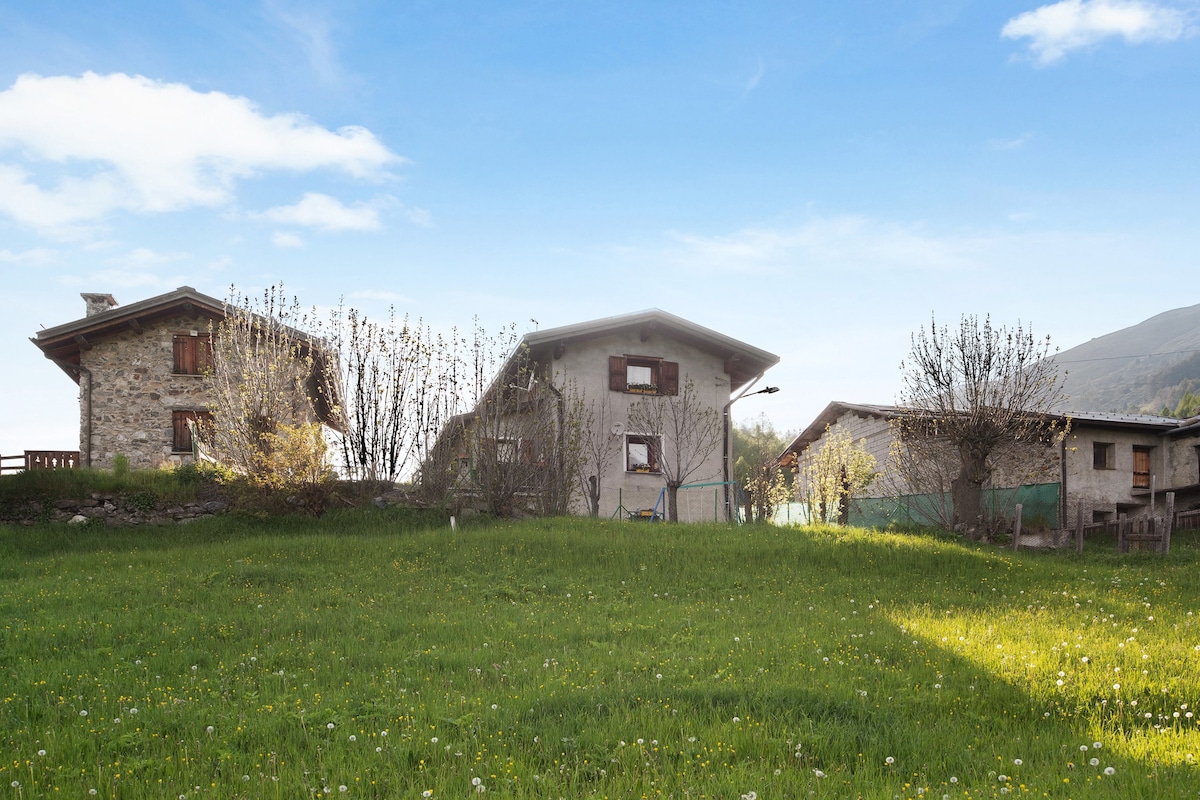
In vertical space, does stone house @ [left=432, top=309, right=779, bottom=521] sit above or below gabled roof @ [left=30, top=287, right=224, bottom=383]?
below

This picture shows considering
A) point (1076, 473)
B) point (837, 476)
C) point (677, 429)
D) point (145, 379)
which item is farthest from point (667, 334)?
point (145, 379)

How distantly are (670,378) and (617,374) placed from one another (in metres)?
2.03

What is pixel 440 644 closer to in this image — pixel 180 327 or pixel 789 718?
pixel 789 718

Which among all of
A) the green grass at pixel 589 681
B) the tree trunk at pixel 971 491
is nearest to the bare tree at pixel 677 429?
the tree trunk at pixel 971 491

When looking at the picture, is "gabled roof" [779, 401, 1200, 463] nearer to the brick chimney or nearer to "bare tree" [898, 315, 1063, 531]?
"bare tree" [898, 315, 1063, 531]

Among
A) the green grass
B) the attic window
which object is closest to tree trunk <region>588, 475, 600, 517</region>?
the green grass

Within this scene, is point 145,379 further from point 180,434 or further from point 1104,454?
point 1104,454

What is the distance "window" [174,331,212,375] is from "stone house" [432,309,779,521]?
1089cm

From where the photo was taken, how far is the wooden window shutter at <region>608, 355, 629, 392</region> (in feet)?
98.9

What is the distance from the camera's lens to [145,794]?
6.16 meters

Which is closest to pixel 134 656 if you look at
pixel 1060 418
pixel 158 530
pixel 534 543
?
pixel 534 543

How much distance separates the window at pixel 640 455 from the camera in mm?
29969

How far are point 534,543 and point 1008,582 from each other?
388 inches

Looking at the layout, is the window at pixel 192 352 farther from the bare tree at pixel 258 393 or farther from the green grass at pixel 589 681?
the green grass at pixel 589 681
